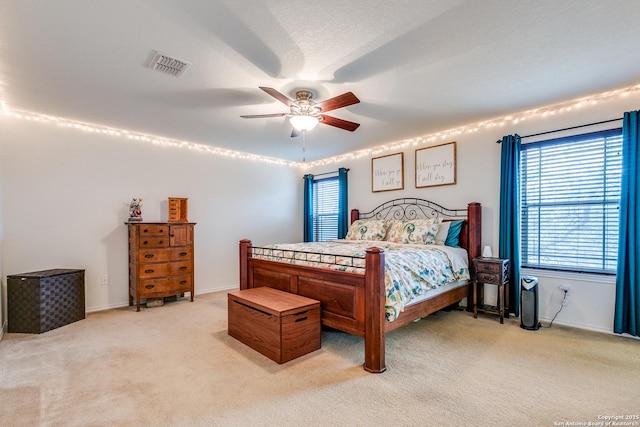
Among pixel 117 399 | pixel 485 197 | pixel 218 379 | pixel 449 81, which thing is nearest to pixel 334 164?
pixel 485 197

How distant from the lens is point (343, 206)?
19.0 feet

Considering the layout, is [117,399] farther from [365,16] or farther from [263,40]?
[365,16]

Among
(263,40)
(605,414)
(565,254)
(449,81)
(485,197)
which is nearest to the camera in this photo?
(605,414)

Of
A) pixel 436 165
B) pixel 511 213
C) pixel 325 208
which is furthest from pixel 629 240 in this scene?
pixel 325 208

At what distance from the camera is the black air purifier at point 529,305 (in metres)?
3.32

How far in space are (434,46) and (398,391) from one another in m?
2.51

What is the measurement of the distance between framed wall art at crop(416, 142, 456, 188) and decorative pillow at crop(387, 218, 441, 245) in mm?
706

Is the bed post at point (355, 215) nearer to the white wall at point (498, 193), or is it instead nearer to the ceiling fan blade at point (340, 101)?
the white wall at point (498, 193)

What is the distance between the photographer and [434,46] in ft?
7.48

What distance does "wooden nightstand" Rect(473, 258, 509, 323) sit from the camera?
11.6 feet

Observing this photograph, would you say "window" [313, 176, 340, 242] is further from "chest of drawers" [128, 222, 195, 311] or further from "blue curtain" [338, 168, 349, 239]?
"chest of drawers" [128, 222, 195, 311]

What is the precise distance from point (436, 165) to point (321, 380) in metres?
3.49

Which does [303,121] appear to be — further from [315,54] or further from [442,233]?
[442,233]

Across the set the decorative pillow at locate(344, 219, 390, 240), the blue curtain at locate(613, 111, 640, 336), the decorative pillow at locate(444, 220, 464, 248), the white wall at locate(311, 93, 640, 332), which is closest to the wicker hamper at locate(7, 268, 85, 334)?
the decorative pillow at locate(344, 219, 390, 240)
